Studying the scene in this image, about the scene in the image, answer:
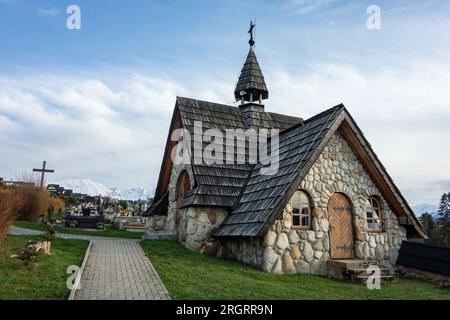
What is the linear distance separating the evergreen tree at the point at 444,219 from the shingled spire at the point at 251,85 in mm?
21917

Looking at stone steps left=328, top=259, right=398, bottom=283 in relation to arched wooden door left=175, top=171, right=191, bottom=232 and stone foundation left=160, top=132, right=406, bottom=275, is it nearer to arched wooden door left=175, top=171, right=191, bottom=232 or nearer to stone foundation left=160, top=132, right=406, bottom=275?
stone foundation left=160, top=132, right=406, bottom=275

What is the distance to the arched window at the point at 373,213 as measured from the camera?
12.8m

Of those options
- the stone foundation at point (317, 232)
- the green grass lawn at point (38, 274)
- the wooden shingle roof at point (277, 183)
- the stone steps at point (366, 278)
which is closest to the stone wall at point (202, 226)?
the stone foundation at point (317, 232)

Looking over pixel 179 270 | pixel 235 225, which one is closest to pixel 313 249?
pixel 235 225

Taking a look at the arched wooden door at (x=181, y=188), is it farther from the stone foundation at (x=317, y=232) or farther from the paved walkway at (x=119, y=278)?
the paved walkway at (x=119, y=278)

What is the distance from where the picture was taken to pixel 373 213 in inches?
510

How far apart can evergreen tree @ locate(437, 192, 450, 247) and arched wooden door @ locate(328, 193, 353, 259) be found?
23.3 m

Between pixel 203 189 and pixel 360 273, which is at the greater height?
pixel 203 189

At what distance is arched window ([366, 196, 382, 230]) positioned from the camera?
1281cm

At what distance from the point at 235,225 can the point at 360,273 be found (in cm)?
424

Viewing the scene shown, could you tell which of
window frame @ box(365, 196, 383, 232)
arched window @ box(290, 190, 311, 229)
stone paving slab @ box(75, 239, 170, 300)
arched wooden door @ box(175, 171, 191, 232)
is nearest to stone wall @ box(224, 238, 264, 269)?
arched window @ box(290, 190, 311, 229)
